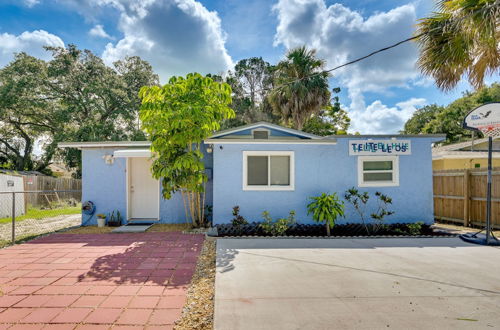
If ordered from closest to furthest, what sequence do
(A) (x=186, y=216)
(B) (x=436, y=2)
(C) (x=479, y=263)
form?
(C) (x=479, y=263)
(B) (x=436, y=2)
(A) (x=186, y=216)

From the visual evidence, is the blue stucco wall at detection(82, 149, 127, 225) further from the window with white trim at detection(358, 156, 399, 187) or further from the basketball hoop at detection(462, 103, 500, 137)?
the basketball hoop at detection(462, 103, 500, 137)

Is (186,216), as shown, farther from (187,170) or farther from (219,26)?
(219,26)

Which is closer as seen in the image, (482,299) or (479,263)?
(482,299)

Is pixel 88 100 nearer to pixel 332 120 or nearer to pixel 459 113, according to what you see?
pixel 332 120

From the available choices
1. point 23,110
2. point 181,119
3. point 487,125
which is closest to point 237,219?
point 181,119

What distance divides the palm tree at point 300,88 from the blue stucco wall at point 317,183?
988 centimetres

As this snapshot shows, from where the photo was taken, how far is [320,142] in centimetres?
883

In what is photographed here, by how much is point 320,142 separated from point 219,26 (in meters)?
6.65

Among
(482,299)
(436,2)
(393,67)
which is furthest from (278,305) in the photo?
(393,67)

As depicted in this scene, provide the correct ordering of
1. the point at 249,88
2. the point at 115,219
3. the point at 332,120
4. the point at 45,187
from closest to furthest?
the point at 115,219 < the point at 45,187 < the point at 332,120 < the point at 249,88

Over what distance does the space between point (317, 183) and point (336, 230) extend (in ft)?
5.29

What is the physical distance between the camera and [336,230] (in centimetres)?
871

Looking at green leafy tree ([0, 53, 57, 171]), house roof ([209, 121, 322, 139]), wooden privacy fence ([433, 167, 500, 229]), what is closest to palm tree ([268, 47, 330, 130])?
house roof ([209, 121, 322, 139])

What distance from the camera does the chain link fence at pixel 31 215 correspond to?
26.7 ft
